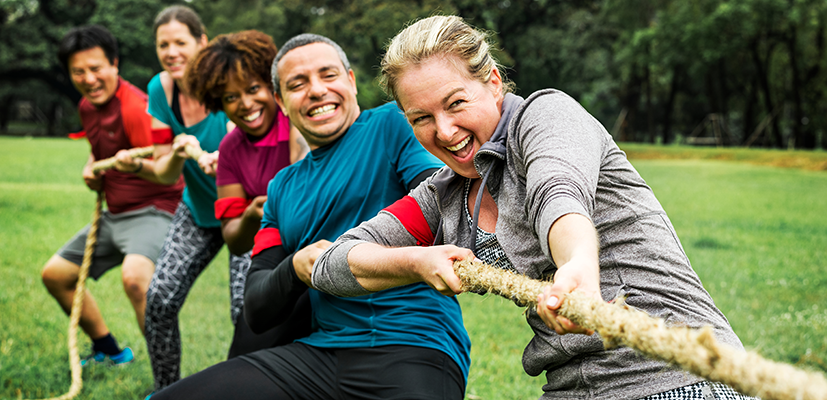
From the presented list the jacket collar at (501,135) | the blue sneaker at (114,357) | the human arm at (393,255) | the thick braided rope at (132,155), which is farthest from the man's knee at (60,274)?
the jacket collar at (501,135)

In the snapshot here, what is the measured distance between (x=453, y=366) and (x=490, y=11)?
35115 millimetres

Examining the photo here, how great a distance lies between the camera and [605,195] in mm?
1969

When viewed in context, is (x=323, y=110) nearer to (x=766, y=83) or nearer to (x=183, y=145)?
(x=183, y=145)

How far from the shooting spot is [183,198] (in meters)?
4.96

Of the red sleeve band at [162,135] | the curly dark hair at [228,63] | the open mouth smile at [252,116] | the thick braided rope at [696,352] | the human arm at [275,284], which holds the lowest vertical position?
the human arm at [275,284]

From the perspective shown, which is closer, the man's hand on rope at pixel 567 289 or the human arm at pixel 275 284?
the man's hand on rope at pixel 567 289

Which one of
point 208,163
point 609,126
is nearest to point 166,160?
point 208,163

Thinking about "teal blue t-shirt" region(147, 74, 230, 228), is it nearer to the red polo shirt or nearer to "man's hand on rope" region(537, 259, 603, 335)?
Answer: the red polo shirt

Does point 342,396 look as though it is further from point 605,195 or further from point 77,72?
point 77,72

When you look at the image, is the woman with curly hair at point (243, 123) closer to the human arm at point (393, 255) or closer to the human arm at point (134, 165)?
the human arm at point (134, 165)

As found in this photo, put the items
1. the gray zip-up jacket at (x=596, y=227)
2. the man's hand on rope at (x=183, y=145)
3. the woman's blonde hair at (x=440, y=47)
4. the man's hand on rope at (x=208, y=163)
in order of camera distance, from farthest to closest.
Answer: the man's hand on rope at (x=183, y=145), the man's hand on rope at (x=208, y=163), the woman's blonde hair at (x=440, y=47), the gray zip-up jacket at (x=596, y=227)

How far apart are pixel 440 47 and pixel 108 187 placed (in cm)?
432

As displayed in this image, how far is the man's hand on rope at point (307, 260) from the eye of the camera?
2.67 meters

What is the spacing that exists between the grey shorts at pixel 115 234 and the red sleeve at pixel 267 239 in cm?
222
